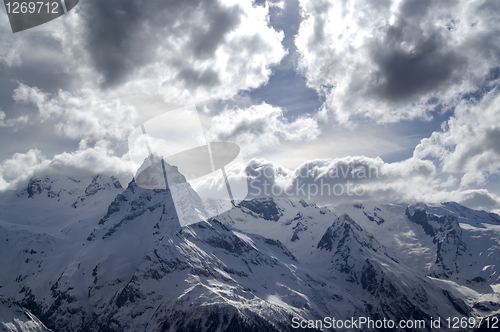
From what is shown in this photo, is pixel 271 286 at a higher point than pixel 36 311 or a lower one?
lower

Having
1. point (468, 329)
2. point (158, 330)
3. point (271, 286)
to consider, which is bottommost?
point (468, 329)

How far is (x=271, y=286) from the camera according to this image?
18675 centimetres

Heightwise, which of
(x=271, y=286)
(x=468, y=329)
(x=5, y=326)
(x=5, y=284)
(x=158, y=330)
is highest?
(x=5, y=326)

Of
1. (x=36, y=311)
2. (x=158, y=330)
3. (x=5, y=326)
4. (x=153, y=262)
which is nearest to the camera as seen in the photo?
(x=5, y=326)

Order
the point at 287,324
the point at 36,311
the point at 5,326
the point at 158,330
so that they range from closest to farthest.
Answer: the point at 5,326, the point at 158,330, the point at 287,324, the point at 36,311

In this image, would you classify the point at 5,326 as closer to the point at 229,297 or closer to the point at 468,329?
the point at 229,297

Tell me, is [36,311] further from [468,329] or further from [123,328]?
[468,329]

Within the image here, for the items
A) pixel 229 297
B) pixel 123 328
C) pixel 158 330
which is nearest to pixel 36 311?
pixel 123 328

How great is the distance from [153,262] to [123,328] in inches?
1300

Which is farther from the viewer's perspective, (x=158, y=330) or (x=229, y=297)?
(x=229, y=297)

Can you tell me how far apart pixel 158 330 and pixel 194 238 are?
67.0 m

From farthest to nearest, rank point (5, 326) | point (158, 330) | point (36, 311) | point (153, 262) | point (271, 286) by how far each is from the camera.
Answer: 1. point (271, 286)
2. point (36, 311)
3. point (153, 262)
4. point (158, 330)
5. point (5, 326)

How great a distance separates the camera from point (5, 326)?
71.4 meters

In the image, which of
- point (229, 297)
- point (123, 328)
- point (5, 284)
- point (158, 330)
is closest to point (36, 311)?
point (5, 284)
